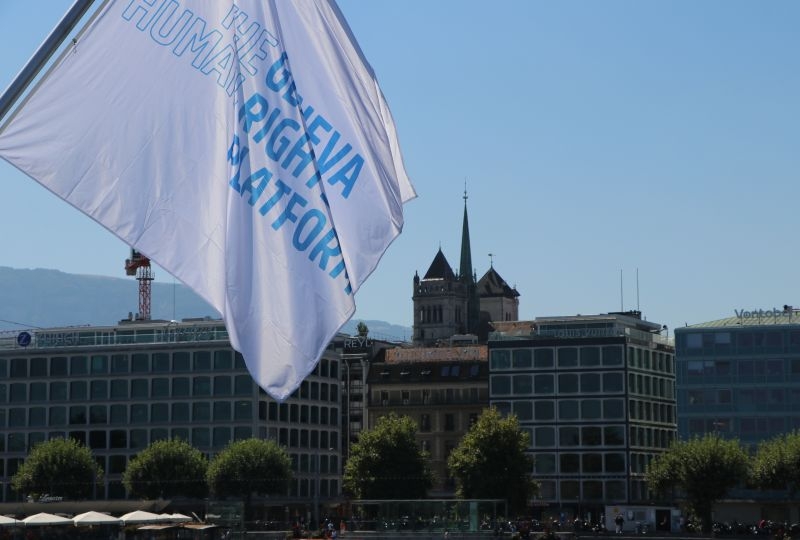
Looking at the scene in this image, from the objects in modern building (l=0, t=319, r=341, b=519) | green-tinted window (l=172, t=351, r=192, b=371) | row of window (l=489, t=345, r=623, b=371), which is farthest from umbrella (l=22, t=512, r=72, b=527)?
row of window (l=489, t=345, r=623, b=371)

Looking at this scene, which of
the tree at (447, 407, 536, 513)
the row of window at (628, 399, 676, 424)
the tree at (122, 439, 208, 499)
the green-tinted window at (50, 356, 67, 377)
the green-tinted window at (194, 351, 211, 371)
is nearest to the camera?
the tree at (447, 407, 536, 513)

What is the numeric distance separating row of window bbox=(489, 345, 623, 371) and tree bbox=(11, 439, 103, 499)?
132 feet

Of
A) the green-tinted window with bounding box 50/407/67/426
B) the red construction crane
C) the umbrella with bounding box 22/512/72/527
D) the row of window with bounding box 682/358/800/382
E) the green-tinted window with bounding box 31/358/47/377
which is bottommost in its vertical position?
the umbrella with bounding box 22/512/72/527

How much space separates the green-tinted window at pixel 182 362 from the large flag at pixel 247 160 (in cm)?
12833

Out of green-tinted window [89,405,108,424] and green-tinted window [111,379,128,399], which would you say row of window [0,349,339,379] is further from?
green-tinted window [89,405,108,424]

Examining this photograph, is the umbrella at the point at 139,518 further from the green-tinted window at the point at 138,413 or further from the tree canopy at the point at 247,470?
the green-tinted window at the point at 138,413

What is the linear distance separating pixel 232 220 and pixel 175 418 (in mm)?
129165

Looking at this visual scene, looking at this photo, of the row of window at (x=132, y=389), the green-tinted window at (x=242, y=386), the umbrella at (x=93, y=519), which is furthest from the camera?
the row of window at (x=132, y=389)

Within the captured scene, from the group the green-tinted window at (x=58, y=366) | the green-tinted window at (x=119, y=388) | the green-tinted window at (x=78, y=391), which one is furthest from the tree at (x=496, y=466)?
the green-tinted window at (x=58, y=366)

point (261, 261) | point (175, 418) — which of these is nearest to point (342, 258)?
point (261, 261)

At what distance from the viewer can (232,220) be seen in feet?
51.0

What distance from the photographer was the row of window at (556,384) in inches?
5650

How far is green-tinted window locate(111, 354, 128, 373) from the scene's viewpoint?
144625 mm

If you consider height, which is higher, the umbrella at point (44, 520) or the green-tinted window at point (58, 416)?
the green-tinted window at point (58, 416)
